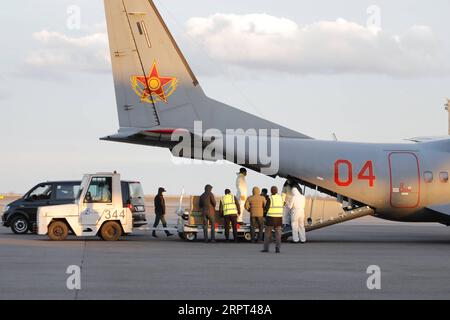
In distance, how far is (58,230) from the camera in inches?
1163

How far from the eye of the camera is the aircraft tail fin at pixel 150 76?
28.9 meters

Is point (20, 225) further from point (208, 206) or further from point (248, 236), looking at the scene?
point (248, 236)

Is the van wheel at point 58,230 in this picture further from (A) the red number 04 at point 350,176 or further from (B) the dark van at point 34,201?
(A) the red number 04 at point 350,176

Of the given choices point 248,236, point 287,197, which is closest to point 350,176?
point 287,197

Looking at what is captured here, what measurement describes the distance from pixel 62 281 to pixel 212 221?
41.3 feet

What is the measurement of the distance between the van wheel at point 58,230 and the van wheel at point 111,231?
120 centimetres

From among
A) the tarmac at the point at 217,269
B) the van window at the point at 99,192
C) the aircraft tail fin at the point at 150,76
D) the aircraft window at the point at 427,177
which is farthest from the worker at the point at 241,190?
the aircraft window at the point at 427,177

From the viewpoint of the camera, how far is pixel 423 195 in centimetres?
2998

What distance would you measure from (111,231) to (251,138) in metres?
5.52
